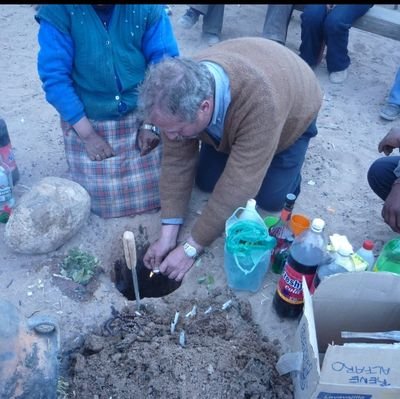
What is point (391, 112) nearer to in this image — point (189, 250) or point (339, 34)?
point (339, 34)

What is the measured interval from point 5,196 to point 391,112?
3.38 metres

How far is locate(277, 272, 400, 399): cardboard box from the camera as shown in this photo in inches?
63.8

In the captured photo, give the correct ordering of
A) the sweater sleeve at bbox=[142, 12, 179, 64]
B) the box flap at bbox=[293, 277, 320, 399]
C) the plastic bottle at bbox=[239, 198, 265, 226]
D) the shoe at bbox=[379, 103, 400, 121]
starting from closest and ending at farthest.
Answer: the box flap at bbox=[293, 277, 320, 399] < the plastic bottle at bbox=[239, 198, 265, 226] < the sweater sleeve at bbox=[142, 12, 179, 64] < the shoe at bbox=[379, 103, 400, 121]

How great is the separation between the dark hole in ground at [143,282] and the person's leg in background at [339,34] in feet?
10.2

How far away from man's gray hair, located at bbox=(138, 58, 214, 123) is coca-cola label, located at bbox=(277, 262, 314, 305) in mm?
852

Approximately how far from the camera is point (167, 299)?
98.3 inches

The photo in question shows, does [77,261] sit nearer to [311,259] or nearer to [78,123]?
[78,123]

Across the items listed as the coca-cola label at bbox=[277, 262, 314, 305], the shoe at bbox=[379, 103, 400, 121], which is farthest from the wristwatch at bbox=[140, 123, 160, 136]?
the shoe at bbox=[379, 103, 400, 121]

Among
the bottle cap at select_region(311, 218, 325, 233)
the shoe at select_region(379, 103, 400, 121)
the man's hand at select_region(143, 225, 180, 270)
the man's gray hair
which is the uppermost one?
the man's gray hair

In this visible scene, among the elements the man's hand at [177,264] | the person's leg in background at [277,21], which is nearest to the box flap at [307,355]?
the man's hand at [177,264]

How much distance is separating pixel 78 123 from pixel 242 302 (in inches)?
59.8

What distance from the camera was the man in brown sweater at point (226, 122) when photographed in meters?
2.07

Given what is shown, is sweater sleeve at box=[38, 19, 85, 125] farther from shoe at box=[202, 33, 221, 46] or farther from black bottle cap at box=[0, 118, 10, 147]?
shoe at box=[202, 33, 221, 46]

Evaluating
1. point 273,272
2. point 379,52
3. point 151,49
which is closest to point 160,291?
point 273,272
